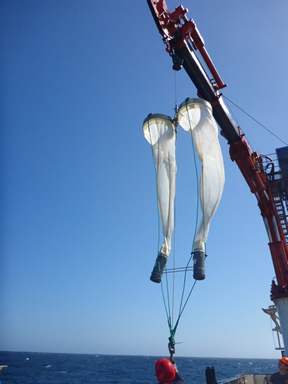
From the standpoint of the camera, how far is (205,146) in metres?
9.86

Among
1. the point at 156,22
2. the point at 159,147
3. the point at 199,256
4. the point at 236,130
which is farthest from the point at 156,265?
the point at 236,130

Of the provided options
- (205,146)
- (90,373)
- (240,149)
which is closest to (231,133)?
(240,149)

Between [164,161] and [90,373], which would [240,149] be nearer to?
[164,161]

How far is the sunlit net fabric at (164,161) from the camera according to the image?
969 centimetres

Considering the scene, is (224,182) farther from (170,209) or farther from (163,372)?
(163,372)

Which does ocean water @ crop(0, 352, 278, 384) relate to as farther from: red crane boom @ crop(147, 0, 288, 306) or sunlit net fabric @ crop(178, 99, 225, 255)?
sunlit net fabric @ crop(178, 99, 225, 255)

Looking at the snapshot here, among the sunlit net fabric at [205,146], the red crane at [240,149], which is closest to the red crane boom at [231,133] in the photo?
the red crane at [240,149]

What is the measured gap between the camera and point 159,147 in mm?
10219

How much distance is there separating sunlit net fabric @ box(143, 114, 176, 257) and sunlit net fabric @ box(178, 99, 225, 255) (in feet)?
2.10

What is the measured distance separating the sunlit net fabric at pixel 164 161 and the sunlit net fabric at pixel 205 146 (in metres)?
0.64

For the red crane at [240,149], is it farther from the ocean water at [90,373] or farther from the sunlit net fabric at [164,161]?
the ocean water at [90,373]

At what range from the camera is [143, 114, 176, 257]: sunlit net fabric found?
31.8 ft

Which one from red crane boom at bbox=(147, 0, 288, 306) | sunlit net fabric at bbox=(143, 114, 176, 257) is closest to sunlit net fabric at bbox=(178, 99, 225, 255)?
sunlit net fabric at bbox=(143, 114, 176, 257)

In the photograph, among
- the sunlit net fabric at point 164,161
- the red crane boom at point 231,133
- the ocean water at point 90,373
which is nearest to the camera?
the sunlit net fabric at point 164,161
